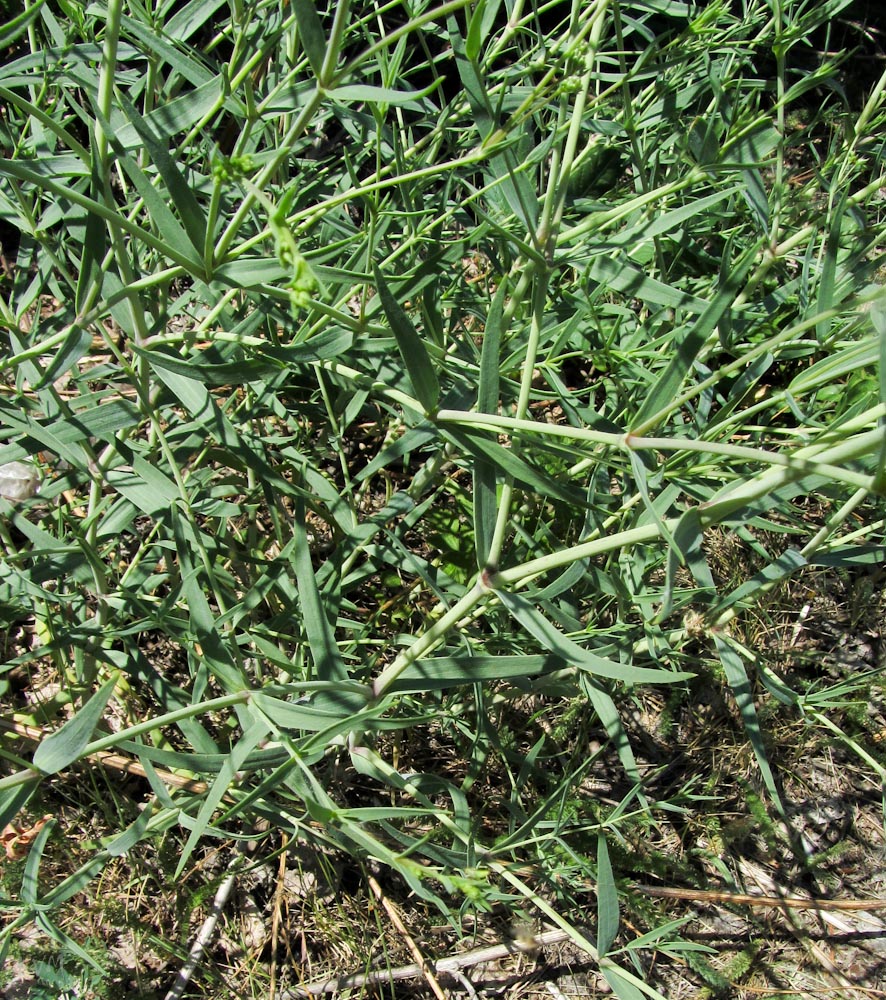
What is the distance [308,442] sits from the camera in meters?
1.95

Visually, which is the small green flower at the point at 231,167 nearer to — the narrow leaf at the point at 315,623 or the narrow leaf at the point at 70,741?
the narrow leaf at the point at 315,623

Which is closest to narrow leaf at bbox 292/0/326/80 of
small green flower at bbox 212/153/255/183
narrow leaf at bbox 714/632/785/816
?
small green flower at bbox 212/153/255/183

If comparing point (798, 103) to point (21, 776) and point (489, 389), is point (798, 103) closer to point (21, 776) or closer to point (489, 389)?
point (489, 389)

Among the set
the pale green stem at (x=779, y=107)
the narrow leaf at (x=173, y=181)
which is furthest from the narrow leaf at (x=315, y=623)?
the pale green stem at (x=779, y=107)

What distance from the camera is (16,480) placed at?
1769 millimetres

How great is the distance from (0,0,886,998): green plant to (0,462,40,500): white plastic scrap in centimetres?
12

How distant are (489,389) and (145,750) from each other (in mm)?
738

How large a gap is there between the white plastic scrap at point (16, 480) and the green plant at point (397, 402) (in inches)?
4.9

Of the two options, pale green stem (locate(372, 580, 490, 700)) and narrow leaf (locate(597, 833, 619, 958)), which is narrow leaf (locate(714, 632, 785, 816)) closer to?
narrow leaf (locate(597, 833, 619, 958))

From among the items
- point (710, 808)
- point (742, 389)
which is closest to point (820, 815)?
point (710, 808)

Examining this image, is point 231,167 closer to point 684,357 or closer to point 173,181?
point 173,181

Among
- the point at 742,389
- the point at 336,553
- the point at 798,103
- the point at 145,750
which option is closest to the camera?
the point at 145,750

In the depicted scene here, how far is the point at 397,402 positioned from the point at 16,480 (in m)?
0.87

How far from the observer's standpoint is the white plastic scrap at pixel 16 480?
1761mm
